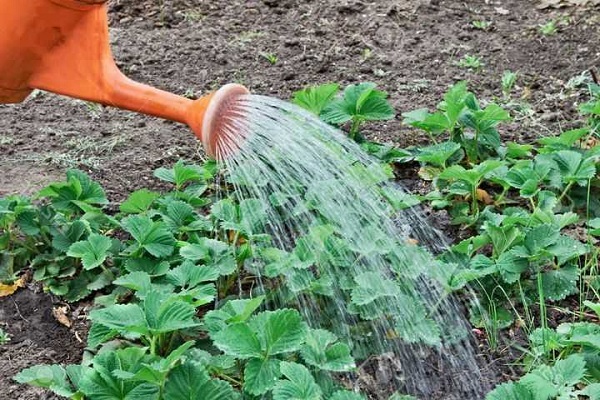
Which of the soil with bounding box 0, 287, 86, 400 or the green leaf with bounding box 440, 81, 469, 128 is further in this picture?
the green leaf with bounding box 440, 81, 469, 128

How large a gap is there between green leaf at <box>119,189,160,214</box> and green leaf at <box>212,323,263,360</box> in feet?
2.22

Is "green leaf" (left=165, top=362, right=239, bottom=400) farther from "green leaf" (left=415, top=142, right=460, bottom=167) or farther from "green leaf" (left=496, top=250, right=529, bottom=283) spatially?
"green leaf" (left=415, top=142, right=460, bottom=167)

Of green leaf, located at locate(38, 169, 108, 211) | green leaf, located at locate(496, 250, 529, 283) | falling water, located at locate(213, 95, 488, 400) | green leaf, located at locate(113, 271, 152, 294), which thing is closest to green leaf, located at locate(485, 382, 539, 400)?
falling water, located at locate(213, 95, 488, 400)

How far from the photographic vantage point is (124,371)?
2.12 m

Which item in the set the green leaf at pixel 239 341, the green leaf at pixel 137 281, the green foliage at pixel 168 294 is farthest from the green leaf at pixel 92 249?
the green leaf at pixel 239 341

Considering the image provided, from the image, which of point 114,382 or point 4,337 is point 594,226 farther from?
point 4,337

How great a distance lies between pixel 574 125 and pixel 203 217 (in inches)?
50.3

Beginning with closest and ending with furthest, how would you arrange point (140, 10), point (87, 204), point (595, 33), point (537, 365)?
1. point (537, 365)
2. point (87, 204)
3. point (595, 33)
4. point (140, 10)

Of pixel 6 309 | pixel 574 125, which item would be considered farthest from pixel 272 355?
pixel 574 125

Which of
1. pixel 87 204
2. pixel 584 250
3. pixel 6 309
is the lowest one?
pixel 6 309

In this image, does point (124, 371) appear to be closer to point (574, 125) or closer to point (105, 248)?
point (105, 248)

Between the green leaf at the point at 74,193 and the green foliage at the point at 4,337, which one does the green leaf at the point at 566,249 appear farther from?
the green foliage at the point at 4,337

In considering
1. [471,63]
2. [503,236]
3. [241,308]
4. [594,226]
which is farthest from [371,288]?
[471,63]

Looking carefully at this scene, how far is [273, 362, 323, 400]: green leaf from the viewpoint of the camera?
2.04m
